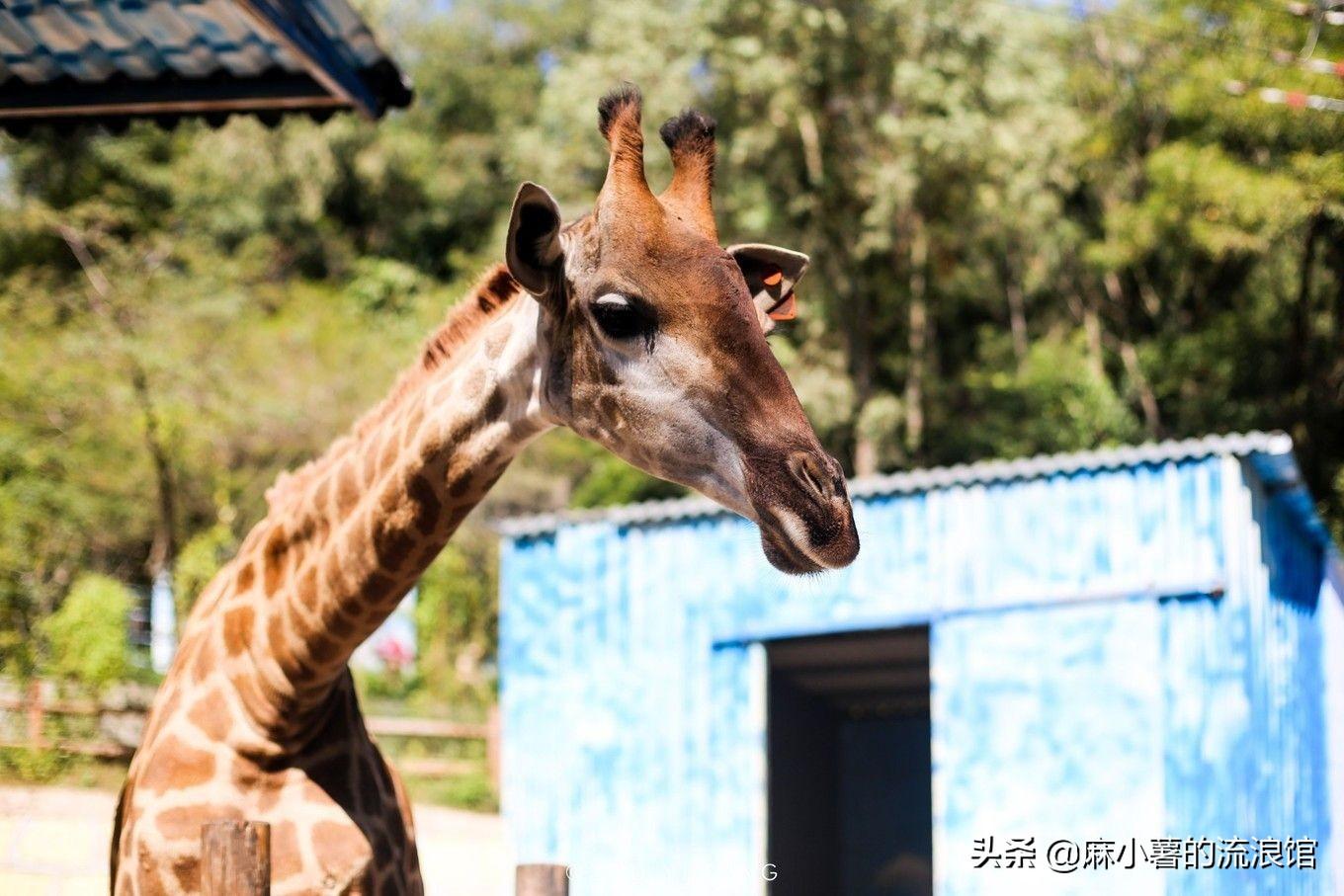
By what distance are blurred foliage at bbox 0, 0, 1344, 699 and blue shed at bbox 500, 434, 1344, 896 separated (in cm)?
746

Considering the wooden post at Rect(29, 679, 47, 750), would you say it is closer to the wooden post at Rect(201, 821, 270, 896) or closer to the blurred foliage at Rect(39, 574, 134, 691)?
the blurred foliage at Rect(39, 574, 134, 691)

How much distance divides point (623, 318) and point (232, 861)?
1.53 metres

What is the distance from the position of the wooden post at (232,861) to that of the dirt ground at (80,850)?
10.1 m

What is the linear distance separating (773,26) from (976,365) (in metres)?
9.67

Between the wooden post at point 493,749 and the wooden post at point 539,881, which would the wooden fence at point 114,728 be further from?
the wooden post at point 539,881

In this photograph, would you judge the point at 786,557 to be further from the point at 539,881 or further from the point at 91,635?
the point at 91,635

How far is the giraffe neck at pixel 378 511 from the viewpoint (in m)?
3.95

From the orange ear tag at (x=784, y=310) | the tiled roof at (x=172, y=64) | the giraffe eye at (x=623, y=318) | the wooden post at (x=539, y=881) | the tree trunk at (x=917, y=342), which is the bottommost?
the wooden post at (x=539, y=881)

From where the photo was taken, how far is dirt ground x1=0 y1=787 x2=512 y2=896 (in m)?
14.3

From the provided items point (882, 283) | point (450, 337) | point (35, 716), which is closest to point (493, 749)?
point (35, 716)

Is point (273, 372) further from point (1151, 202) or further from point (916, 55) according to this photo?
point (1151, 202)

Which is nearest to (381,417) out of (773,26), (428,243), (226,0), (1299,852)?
(226,0)

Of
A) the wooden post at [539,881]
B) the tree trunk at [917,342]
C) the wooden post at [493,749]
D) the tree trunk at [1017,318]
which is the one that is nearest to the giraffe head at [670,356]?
the wooden post at [539,881]

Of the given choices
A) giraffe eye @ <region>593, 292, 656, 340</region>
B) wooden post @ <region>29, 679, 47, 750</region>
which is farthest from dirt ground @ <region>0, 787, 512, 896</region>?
giraffe eye @ <region>593, 292, 656, 340</region>
